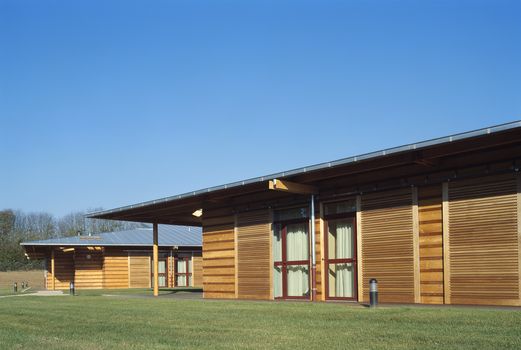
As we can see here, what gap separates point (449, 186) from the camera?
14.6 metres

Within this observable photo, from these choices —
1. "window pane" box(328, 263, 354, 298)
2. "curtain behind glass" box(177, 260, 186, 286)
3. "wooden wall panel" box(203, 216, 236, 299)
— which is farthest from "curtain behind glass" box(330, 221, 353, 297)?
"curtain behind glass" box(177, 260, 186, 286)

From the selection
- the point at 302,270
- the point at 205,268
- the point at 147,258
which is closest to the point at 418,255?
the point at 302,270

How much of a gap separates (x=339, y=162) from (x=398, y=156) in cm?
148

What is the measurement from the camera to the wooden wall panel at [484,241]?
44.5 ft

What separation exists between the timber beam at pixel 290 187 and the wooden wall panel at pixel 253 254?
7.23 feet

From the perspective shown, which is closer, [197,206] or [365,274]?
[365,274]

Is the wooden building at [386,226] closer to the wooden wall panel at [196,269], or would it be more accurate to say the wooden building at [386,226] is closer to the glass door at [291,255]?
the glass door at [291,255]

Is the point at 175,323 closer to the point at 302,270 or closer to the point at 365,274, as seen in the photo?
the point at 365,274

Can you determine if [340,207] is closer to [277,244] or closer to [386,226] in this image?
[386,226]

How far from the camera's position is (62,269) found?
4288 centimetres

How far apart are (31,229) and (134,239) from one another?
4790 centimetres

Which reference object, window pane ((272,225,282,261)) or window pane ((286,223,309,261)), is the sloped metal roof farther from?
window pane ((286,223,309,261))

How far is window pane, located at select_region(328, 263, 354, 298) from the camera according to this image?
57.4ft

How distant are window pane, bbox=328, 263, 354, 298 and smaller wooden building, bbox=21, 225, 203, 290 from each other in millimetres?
22018
